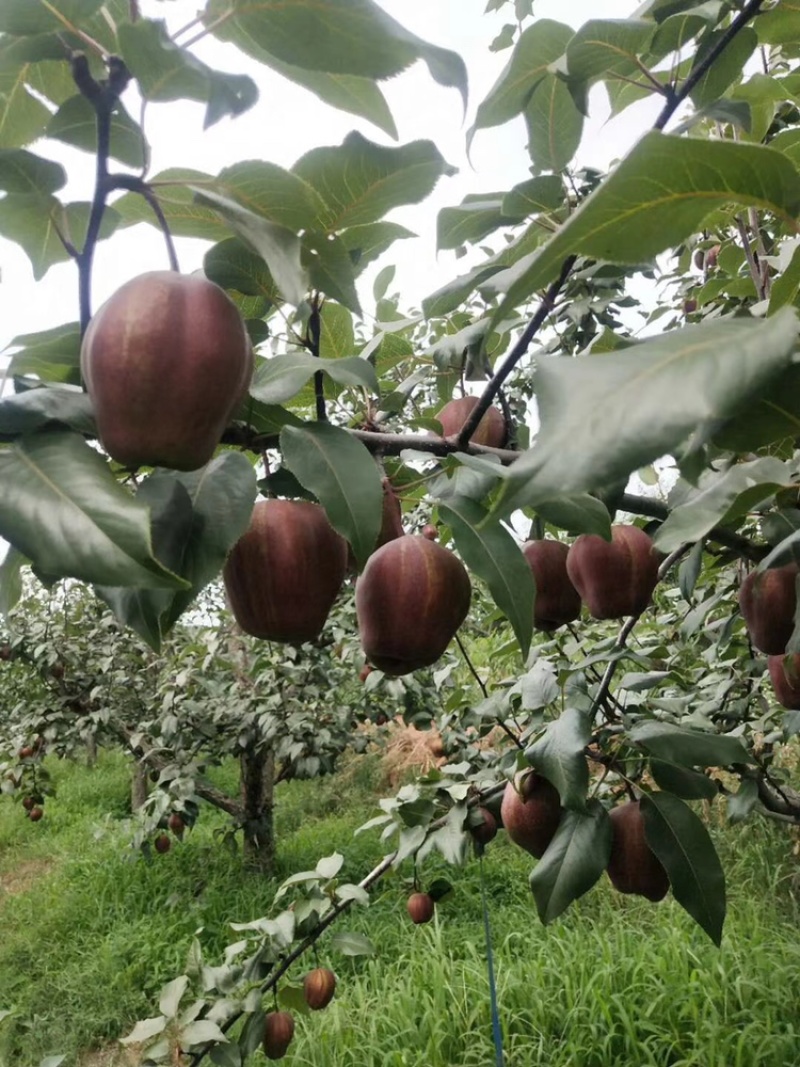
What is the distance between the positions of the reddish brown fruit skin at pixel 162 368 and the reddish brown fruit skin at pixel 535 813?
0.72 metres

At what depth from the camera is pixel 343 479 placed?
0.53 m

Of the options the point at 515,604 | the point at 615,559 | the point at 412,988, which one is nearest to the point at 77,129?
the point at 515,604

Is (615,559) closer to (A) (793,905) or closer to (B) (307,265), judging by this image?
(B) (307,265)

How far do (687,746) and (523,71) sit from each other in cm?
72

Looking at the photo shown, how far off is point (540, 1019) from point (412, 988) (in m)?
0.49

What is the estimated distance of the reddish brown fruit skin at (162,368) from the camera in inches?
17.8

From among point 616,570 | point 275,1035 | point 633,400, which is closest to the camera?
point 633,400

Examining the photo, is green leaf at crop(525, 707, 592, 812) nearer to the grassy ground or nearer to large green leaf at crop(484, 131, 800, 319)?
large green leaf at crop(484, 131, 800, 319)

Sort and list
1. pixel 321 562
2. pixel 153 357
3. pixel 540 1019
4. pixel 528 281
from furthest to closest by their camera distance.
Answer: pixel 540 1019 < pixel 321 562 < pixel 153 357 < pixel 528 281

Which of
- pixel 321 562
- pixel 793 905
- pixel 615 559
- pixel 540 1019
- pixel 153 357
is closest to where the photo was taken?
pixel 153 357

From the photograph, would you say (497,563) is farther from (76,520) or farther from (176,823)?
(176,823)

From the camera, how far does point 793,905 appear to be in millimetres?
3014

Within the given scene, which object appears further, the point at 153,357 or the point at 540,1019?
the point at 540,1019

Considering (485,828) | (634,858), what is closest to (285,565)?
(634,858)
